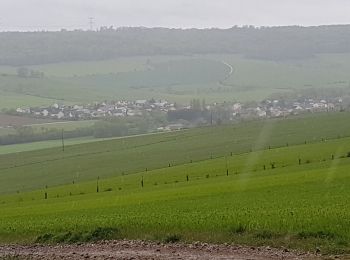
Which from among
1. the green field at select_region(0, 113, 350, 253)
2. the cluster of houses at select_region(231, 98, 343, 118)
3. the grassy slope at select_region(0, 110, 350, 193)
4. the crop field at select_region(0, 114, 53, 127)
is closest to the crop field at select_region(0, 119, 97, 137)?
the crop field at select_region(0, 114, 53, 127)

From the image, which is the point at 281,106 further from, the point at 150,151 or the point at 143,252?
the point at 143,252

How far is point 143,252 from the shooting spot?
65.4 feet

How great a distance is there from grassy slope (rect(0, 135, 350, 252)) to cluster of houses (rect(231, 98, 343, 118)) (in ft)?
267

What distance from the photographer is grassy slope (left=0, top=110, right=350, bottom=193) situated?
69844mm

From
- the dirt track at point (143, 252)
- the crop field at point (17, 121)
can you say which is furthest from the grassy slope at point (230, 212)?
the crop field at point (17, 121)

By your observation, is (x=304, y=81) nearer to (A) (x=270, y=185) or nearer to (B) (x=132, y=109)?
(B) (x=132, y=109)

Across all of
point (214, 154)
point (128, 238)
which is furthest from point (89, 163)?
point (128, 238)

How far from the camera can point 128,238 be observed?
22.9m

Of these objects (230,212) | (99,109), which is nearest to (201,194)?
(230,212)

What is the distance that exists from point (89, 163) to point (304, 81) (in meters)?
119

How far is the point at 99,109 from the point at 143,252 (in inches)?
5429

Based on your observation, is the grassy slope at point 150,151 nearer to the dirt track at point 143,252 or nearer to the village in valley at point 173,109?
the village in valley at point 173,109

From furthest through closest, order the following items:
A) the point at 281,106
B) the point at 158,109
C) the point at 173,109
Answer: the point at 158,109, the point at 173,109, the point at 281,106

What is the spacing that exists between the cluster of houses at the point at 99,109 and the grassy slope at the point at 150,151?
4362 centimetres
